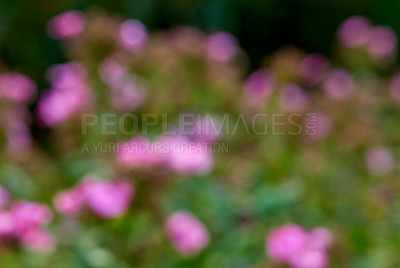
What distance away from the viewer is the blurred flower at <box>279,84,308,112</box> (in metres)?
1.91

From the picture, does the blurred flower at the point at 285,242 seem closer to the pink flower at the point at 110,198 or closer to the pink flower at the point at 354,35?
the pink flower at the point at 110,198

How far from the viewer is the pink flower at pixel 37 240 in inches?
48.3

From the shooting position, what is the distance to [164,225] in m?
1.31

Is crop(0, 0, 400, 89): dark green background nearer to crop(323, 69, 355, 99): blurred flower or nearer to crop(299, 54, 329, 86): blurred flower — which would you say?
crop(299, 54, 329, 86): blurred flower

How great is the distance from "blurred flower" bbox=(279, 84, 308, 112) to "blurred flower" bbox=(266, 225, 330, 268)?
1.87 ft

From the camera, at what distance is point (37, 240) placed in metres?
1.25

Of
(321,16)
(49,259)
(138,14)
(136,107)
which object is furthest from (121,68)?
(321,16)

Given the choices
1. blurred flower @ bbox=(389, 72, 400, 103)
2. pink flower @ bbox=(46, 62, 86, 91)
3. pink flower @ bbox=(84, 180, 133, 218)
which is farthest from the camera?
blurred flower @ bbox=(389, 72, 400, 103)

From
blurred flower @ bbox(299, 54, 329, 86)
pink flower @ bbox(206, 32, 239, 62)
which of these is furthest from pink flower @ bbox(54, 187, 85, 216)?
blurred flower @ bbox(299, 54, 329, 86)

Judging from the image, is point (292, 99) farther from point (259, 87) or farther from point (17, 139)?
point (17, 139)

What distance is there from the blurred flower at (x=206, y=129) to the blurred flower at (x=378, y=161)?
323mm

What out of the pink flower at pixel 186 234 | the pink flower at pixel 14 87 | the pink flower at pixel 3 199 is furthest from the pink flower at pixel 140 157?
the pink flower at pixel 14 87

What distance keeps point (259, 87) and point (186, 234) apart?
3.64ft

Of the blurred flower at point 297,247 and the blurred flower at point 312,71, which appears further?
the blurred flower at point 312,71
